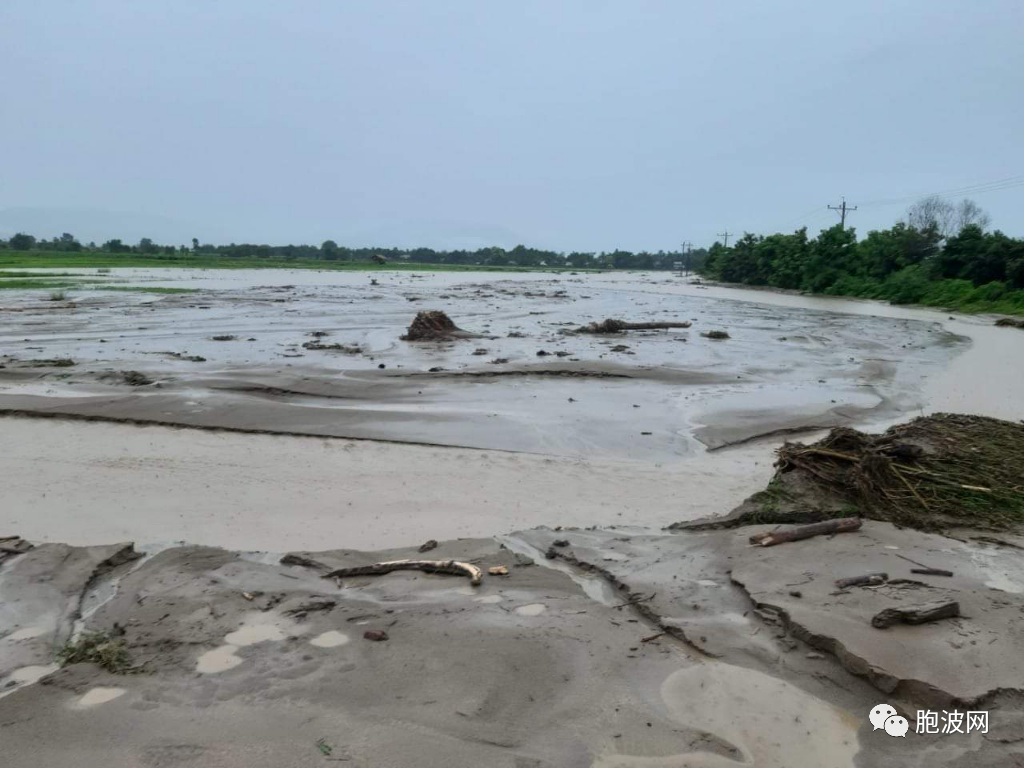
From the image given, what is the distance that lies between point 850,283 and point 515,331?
3788 cm

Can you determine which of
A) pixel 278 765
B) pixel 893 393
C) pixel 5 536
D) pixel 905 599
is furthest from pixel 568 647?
pixel 893 393

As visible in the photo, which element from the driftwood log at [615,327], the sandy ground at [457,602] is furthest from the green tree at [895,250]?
the sandy ground at [457,602]

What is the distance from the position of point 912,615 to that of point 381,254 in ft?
419

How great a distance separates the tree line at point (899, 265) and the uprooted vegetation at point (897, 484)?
34.4 metres

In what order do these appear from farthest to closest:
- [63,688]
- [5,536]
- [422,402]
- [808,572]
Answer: [422,402]
[5,536]
[808,572]
[63,688]

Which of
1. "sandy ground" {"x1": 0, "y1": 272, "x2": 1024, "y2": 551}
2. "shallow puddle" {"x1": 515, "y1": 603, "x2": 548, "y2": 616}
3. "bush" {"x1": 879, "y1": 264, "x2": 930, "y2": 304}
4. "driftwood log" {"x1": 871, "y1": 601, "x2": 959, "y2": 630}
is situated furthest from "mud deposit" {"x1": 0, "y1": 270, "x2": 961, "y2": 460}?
"bush" {"x1": 879, "y1": 264, "x2": 930, "y2": 304}

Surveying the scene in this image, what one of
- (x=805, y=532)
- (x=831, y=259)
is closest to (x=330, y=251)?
(x=831, y=259)

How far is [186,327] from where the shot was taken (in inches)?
827

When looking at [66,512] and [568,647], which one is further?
[66,512]

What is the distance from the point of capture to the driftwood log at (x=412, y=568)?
5180mm

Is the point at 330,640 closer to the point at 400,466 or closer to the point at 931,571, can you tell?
the point at 931,571

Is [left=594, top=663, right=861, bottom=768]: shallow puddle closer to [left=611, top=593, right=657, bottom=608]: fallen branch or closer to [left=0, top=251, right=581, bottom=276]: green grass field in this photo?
[left=611, top=593, right=657, bottom=608]: fallen branch

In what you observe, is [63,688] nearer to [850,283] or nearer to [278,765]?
[278,765]

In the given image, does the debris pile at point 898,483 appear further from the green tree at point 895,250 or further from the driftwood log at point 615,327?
the green tree at point 895,250
